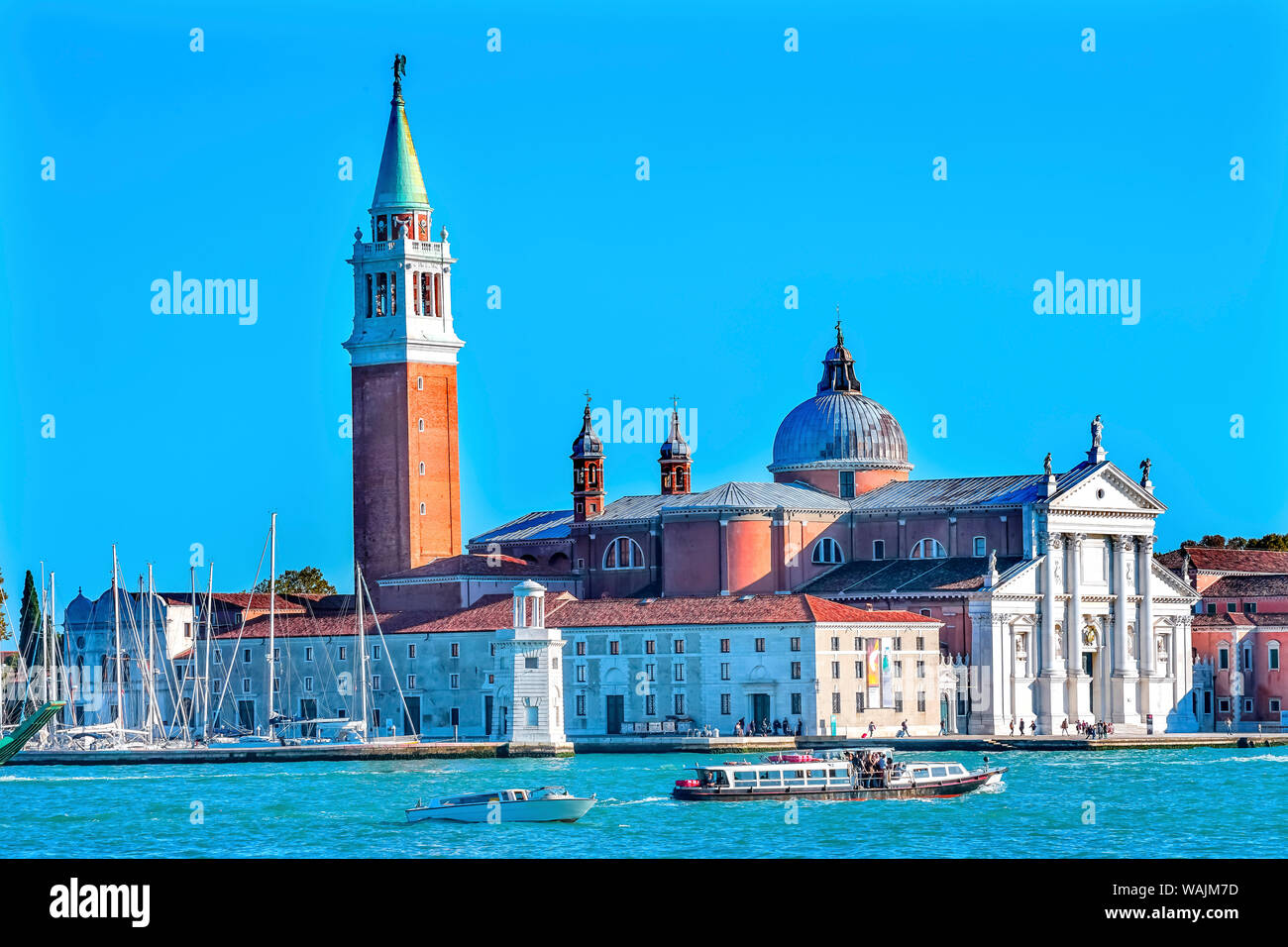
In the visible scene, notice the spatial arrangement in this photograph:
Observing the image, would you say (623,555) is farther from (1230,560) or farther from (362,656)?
(1230,560)

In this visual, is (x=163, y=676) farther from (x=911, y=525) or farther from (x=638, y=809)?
(x=638, y=809)

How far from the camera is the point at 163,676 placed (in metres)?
70.7

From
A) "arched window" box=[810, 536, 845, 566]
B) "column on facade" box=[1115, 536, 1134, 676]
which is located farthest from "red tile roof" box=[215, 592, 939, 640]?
"column on facade" box=[1115, 536, 1134, 676]

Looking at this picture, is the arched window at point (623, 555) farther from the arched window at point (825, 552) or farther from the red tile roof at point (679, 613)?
the arched window at point (825, 552)

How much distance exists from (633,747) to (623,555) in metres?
12.5

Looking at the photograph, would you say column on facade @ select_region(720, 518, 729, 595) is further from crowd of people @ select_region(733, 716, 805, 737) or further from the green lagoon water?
the green lagoon water

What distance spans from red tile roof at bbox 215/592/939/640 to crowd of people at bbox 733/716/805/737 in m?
2.56

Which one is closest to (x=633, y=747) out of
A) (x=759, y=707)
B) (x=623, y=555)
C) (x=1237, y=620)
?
(x=759, y=707)

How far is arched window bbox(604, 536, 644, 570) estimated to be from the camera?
7100cm

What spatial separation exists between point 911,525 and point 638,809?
28.7 meters

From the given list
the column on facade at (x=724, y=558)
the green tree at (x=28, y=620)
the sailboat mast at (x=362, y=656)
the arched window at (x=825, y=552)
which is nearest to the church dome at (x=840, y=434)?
the arched window at (x=825, y=552)

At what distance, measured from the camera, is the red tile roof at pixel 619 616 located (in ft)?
198
